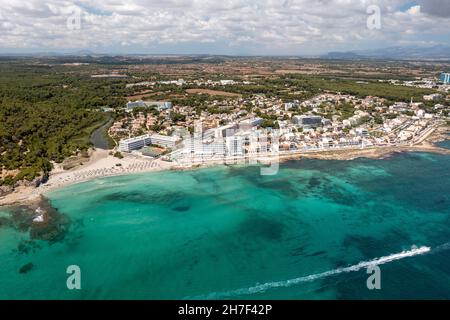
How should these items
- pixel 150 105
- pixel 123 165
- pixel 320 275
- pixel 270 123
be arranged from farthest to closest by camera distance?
pixel 150 105 → pixel 270 123 → pixel 123 165 → pixel 320 275

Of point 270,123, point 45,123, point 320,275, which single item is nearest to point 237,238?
point 320,275

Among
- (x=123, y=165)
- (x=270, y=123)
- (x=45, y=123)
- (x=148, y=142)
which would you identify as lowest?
(x=123, y=165)

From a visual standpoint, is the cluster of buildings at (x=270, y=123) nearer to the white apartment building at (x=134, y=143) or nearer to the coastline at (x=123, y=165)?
the white apartment building at (x=134, y=143)

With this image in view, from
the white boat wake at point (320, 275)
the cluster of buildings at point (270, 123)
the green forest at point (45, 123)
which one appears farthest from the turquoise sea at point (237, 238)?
the green forest at point (45, 123)

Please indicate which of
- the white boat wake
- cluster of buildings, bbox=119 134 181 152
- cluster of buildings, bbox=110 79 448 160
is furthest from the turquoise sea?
cluster of buildings, bbox=119 134 181 152

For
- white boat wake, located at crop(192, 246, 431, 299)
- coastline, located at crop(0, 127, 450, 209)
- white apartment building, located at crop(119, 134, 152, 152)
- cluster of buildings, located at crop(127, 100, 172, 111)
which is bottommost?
white boat wake, located at crop(192, 246, 431, 299)

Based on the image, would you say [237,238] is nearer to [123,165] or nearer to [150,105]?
[123,165]

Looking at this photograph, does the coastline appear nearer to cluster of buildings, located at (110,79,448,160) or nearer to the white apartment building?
cluster of buildings, located at (110,79,448,160)
